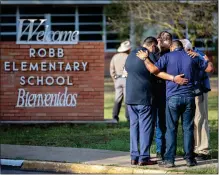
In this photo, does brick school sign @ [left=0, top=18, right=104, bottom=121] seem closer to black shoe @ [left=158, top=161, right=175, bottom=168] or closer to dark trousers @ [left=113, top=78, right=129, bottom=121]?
dark trousers @ [left=113, top=78, right=129, bottom=121]

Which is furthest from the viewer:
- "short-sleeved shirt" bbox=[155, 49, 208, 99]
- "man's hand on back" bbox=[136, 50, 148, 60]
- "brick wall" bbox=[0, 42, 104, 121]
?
"brick wall" bbox=[0, 42, 104, 121]

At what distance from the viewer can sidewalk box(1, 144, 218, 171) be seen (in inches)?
365

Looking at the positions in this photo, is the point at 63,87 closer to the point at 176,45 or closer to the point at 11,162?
the point at 11,162

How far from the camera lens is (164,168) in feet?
29.2

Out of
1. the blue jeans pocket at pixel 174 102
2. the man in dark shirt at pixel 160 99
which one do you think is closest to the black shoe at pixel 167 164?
the man in dark shirt at pixel 160 99

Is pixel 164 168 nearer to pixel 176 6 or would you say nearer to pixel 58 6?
pixel 176 6

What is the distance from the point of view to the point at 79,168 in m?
9.24

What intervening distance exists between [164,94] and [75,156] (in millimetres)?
1902

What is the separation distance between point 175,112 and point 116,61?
245 inches

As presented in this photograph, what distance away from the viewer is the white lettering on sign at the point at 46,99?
46.1 ft

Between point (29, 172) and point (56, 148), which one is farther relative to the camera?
point (56, 148)

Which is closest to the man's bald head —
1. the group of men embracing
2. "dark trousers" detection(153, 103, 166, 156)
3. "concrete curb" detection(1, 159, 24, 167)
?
the group of men embracing

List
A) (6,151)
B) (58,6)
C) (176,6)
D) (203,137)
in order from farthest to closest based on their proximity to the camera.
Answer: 1. (58,6)
2. (176,6)
3. (6,151)
4. (203,137)

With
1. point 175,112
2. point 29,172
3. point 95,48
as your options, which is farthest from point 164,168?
point 95,48
